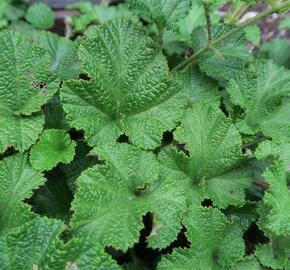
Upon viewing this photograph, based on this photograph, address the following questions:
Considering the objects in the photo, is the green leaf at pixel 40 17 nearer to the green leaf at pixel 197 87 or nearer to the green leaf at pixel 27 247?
the green leaf at pixel 197 87

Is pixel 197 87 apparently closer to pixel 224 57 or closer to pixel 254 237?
pixel 224 57

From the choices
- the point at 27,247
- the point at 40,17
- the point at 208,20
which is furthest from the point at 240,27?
the point at 40,17

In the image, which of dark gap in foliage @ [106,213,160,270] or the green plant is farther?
dark gap in foliage @ [106,213,160,270]

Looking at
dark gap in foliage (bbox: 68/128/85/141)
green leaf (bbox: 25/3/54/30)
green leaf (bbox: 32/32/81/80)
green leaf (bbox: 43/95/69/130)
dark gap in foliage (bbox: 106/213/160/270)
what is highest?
green leaf (bbox: 32/32/81/80)

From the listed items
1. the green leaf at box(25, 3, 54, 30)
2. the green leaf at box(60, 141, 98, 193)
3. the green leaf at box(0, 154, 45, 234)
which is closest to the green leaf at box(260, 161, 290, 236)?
the green leaf at box(60, 141, 98, 193)

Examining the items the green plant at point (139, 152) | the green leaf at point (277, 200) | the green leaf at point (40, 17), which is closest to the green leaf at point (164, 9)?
the green plant at point (139, 152)

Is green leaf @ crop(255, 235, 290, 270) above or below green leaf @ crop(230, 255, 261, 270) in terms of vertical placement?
above

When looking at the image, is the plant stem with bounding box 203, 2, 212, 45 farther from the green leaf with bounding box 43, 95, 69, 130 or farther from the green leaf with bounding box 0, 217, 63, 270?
the green leaf with bounding box 0, 217, 63, 270

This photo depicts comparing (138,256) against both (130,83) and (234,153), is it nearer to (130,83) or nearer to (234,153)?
(234,153)
